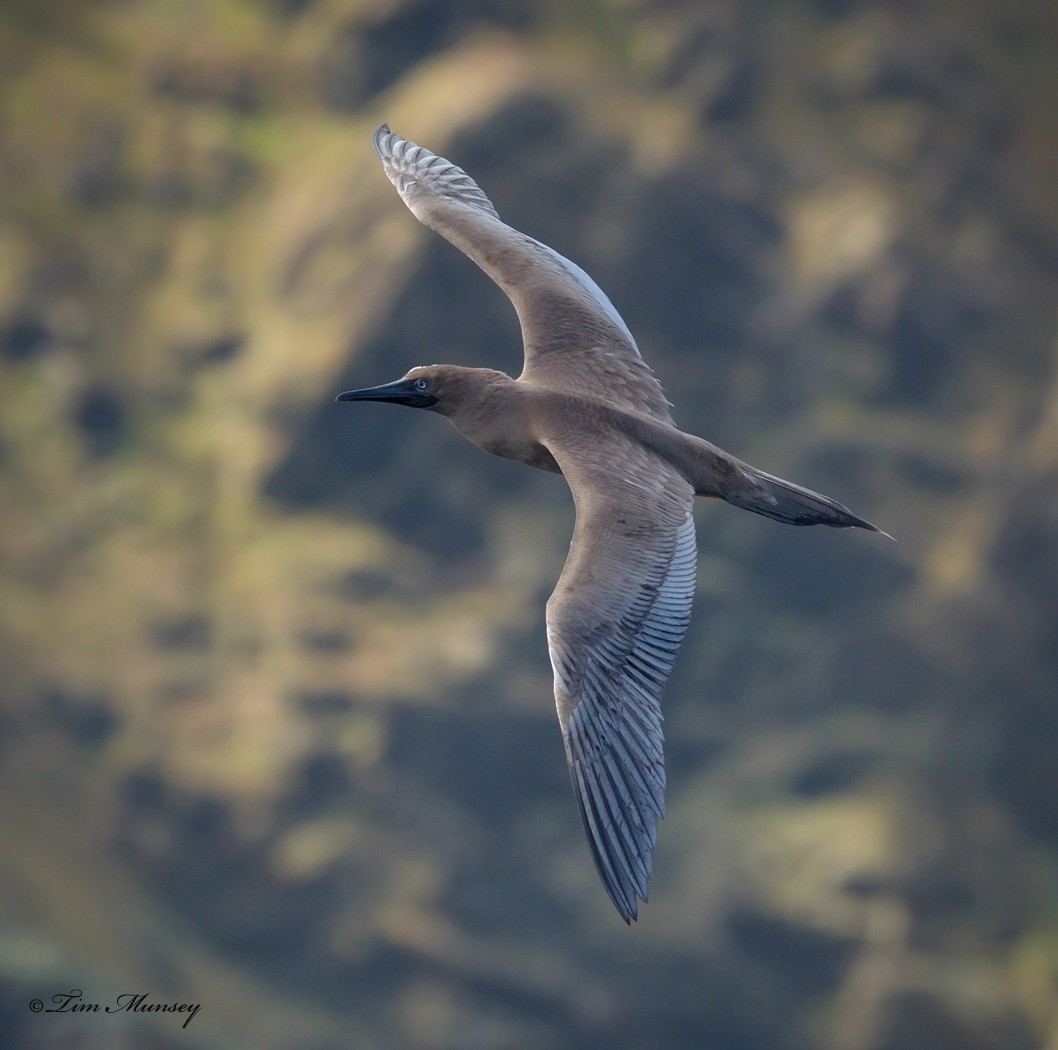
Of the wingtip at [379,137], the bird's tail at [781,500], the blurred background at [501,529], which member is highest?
the blurred background at [501,529]

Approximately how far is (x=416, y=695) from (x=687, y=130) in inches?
498

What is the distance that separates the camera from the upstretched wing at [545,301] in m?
10.5

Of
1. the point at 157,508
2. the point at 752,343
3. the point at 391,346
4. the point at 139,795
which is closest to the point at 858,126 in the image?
the point at 752,343

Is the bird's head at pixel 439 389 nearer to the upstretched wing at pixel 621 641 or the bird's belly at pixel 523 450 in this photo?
the bird's belly at pixel 523 450

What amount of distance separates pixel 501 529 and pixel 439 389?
63.1 feet

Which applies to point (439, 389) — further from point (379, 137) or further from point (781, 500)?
point (379, 137)

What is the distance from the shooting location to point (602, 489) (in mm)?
9305

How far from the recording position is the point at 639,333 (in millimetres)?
30250

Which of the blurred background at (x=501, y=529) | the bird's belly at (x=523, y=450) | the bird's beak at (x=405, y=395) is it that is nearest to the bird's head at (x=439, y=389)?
the bird's beak at (x=405, y=395)

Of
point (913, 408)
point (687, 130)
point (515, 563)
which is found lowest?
point (515, 563)

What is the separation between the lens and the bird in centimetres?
809

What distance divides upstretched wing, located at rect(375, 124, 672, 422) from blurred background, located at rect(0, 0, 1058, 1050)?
1583cm

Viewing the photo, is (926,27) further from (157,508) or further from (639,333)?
(157,508)

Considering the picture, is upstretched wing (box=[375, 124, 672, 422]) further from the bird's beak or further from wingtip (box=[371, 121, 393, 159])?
the bird's beak
